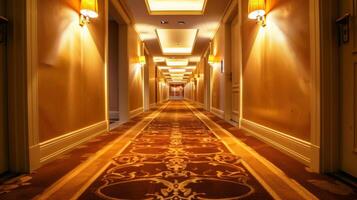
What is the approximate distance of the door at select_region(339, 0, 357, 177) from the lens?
7.20ft

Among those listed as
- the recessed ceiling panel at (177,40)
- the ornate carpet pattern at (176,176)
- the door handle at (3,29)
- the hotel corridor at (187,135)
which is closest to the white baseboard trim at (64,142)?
the hotel corridor at (187,135)

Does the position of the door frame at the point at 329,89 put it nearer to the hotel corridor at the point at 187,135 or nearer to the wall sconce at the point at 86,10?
the hotel corridor at the point at 187,135

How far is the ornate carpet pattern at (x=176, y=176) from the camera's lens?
6.28 ft

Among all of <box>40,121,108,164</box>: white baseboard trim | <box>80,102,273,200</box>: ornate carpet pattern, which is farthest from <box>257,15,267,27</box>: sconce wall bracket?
<box>40,121,108,164</box>: white baseboard trim

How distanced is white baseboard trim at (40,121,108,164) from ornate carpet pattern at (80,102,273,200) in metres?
0.66

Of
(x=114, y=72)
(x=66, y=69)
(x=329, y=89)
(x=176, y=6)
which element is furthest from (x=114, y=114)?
(x=329, y=89)

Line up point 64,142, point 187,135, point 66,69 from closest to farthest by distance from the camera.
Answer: point 64,142 → point 66,69 → point 187,135

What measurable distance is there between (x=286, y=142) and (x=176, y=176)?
152 cm

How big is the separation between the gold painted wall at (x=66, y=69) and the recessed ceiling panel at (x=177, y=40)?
5659 mm

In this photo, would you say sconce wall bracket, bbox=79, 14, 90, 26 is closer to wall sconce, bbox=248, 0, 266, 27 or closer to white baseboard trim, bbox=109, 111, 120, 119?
wall sconce, bbox=248, 0, 266, 27

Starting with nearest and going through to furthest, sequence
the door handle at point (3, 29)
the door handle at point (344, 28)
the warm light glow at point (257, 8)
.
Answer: the door handle at point (344, 28)
the door handle at point (3, 29)
the warm light glow at point (257, 8)

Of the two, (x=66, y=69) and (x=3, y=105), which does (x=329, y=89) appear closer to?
(x=3, y=105)

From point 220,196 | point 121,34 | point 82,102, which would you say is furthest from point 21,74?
point 121,34

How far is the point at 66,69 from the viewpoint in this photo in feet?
11.4
